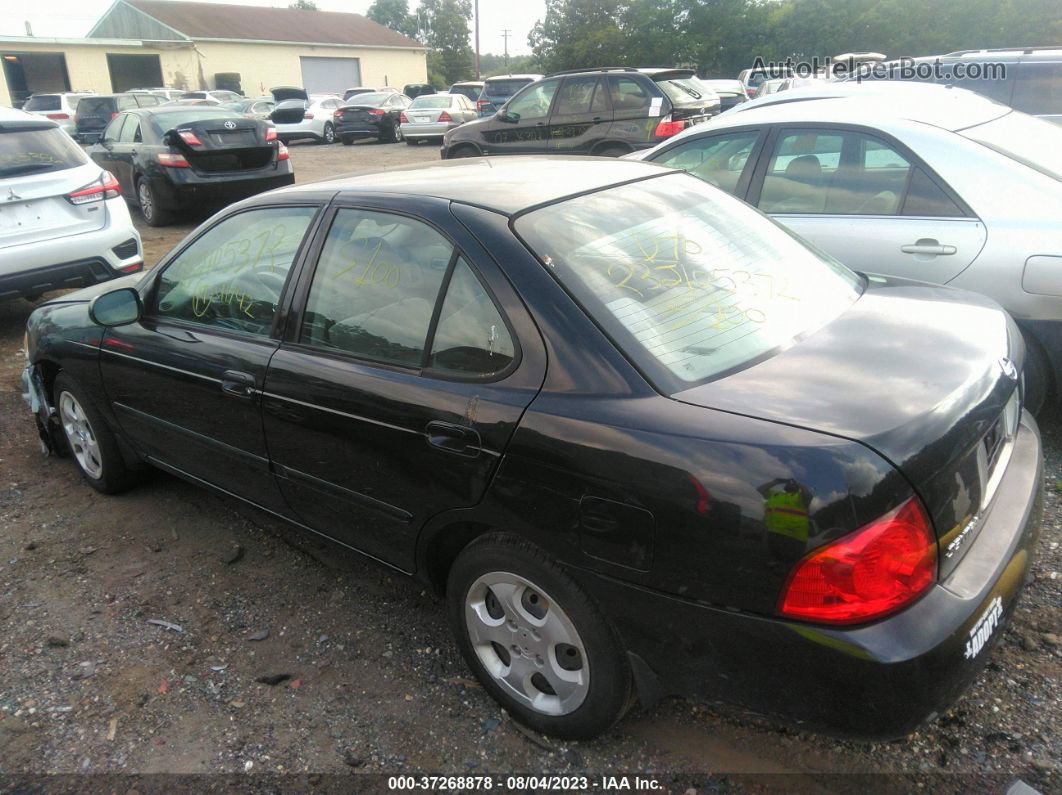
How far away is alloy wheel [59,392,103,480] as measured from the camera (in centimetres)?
394

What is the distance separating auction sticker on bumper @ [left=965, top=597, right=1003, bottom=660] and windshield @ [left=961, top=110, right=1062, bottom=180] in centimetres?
276

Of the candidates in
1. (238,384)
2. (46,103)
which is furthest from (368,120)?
(238,384)

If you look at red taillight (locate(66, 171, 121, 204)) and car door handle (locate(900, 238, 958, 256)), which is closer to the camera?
car door handle (locate(900, 238, 958, 256))

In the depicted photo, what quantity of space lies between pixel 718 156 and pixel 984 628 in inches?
146

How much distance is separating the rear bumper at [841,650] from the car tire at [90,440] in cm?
284

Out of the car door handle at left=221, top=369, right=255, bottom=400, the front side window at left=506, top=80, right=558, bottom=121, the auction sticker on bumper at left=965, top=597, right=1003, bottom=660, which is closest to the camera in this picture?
the auction sticker on bumper at left=965, top=597, right=1003, bottom=660

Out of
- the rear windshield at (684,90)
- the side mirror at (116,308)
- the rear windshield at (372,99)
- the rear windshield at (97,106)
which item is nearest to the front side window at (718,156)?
the side mirror at (116,308)

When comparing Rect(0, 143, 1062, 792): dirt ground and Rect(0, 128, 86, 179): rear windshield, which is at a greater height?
Rect(0, 128, 86, 179): rear windshield

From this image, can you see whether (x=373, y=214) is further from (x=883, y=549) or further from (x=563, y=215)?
(x=883, y=549)

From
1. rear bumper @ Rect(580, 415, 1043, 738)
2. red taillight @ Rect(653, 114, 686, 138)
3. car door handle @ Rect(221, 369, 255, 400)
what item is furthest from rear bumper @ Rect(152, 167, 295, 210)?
rear bumper @ Rect(580, 415, 1043, 738)

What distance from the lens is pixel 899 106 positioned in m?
4.41

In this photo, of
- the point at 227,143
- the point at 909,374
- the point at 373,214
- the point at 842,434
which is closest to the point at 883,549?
the point at 842,434

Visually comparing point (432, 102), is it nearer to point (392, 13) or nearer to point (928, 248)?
point (928, 248)

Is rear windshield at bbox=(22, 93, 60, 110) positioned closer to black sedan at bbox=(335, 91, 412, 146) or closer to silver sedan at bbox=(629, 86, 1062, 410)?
black sedan at bbox=(335, 91, 412, 146)
